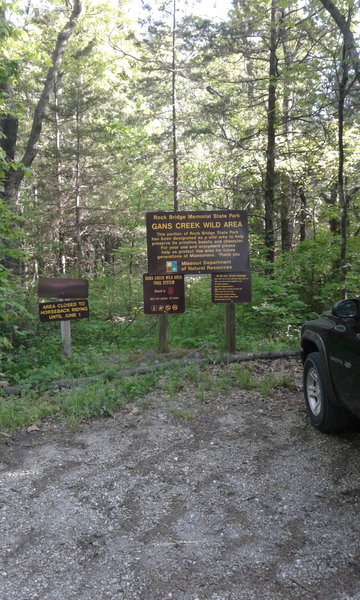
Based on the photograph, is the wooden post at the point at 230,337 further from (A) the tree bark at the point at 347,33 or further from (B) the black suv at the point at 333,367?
(A) the tree bark at the point at 347,33

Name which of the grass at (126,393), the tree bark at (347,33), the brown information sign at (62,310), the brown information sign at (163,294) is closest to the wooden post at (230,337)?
the grass at (126,393)

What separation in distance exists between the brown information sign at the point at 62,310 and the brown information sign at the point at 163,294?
1227mm

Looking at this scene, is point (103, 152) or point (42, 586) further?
point (103, 152)

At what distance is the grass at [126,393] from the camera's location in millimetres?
6047

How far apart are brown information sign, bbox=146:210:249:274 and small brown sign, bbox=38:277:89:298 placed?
54.6 inches

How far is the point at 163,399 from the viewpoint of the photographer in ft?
21.9

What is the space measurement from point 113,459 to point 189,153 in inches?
503

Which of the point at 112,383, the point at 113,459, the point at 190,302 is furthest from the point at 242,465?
the point at 190,302

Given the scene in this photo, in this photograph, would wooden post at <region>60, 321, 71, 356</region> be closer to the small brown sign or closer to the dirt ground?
the small brown sign

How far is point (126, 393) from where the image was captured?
680 cm

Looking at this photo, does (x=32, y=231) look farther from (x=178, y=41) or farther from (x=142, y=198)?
(x=178, y=41)

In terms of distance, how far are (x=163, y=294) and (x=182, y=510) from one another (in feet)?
17.0

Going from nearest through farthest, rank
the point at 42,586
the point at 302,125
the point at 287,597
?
the point at 287,597
the point at 42,586
the point at 302,125

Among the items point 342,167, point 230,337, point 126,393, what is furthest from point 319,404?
point 342,167
